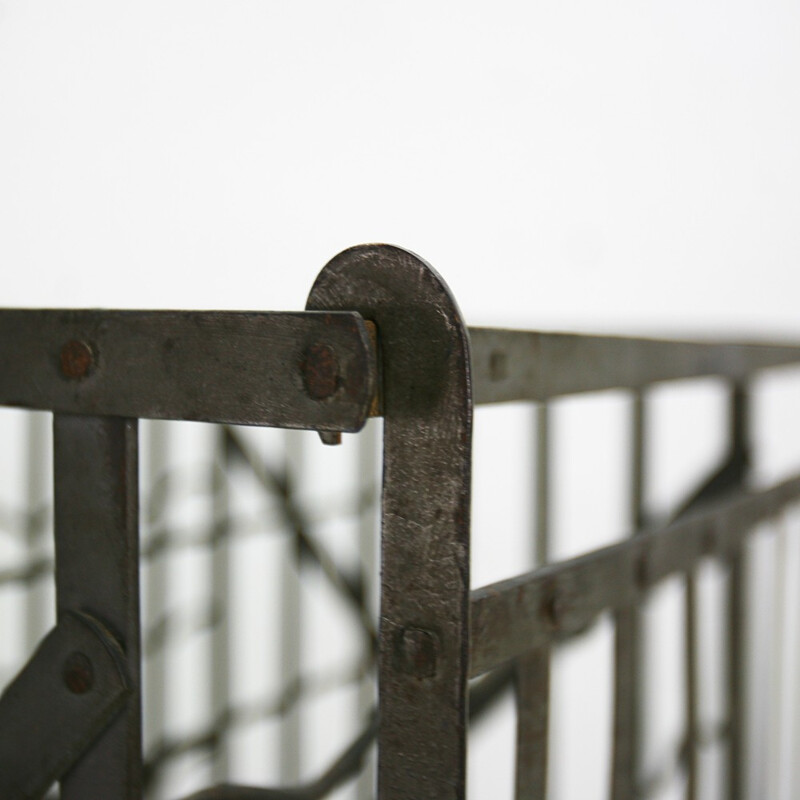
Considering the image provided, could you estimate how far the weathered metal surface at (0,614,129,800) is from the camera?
452 mm

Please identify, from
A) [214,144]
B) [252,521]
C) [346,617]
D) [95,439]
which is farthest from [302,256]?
[95,439]

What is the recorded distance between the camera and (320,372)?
38 cm

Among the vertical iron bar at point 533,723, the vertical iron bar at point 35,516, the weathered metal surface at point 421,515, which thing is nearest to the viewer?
the weathered metal surface at point 421,515

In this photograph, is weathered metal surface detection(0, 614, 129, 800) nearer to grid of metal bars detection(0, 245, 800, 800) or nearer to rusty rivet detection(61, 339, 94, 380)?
grid of metal bars detection(0, 245, 800, 800)

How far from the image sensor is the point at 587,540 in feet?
5.84

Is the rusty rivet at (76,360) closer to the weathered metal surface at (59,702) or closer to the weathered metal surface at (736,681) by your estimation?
the weathered metal surface at (59,702)

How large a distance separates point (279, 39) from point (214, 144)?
9.3 inches

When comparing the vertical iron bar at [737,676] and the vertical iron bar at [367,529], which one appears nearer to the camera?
the vertical iron bar at [737,676]

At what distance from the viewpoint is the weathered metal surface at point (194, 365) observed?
1.23 ft

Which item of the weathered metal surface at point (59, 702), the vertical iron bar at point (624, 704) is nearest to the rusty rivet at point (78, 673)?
the weathered metal surface at point (59, 702)

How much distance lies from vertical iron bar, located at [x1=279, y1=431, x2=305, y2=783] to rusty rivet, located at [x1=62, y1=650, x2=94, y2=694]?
3.88ft

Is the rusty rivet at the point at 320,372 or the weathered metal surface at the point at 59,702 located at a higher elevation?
the rusty rivet at the point at 320,372

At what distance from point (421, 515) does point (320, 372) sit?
0.08m

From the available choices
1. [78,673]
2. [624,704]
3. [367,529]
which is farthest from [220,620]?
[78,673]
